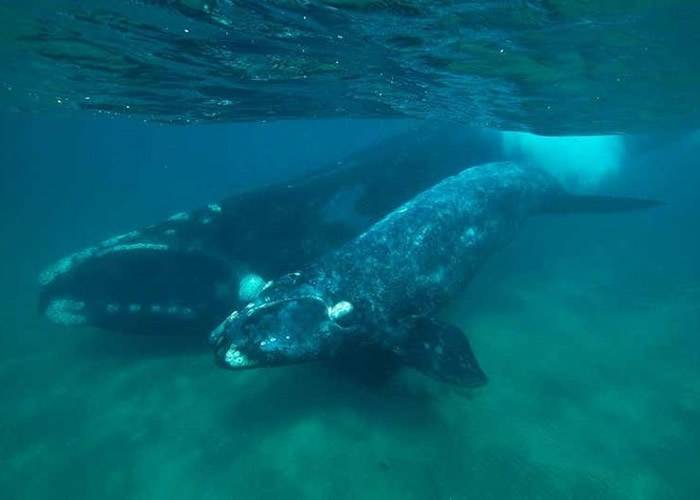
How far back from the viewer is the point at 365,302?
9938 millimetres

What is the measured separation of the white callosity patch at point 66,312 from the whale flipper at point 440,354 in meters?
6.94

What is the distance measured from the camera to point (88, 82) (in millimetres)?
18219

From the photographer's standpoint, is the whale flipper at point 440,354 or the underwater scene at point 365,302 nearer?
the underwater scene at point 365,302

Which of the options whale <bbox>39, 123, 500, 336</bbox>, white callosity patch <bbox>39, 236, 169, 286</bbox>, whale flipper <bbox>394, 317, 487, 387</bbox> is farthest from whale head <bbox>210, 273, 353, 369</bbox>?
white callosity patch <bbox>39, 236, 169, 286</bbox>

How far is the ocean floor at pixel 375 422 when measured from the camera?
7.51m

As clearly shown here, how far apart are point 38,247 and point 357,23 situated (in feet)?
88.2

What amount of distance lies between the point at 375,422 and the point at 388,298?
259 cm

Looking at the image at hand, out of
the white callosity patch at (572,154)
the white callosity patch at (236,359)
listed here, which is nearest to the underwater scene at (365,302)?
the white callosity patch at (236,359)

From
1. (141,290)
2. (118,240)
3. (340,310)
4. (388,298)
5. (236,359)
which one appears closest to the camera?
(236,359)

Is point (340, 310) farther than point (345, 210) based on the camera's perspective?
No

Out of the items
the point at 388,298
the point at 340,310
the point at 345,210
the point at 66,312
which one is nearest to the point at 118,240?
the point at 66,312

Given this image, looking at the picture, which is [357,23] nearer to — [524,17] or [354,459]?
[524,17]

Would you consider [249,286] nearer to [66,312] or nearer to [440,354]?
[66,312]

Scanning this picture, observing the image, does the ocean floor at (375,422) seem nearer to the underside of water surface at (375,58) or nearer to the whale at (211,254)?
the whale at (211,254)
